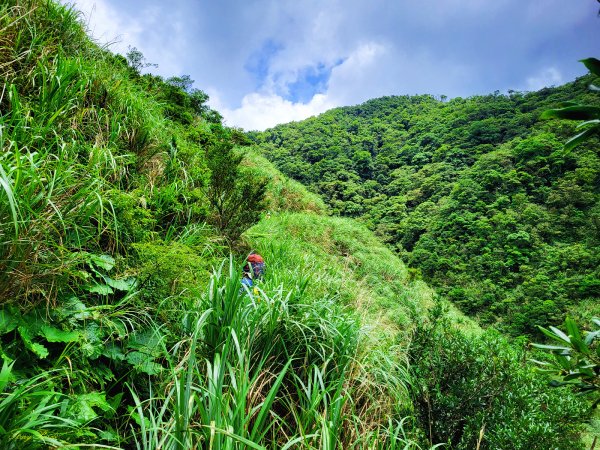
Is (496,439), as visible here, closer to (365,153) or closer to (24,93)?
(24,93)

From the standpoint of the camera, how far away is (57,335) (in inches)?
57.1

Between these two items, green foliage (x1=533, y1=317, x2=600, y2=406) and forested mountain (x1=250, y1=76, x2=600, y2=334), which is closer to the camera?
green foliage (x1=533, y1=317, x2=600, y2=406)

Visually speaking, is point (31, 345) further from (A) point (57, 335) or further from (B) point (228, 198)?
(B) point (228, 198)

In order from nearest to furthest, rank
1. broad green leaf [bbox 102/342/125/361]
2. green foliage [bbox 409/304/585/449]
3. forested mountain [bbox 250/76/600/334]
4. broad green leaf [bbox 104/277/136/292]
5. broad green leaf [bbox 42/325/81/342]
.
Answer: broad green leaf [bbox 42/325/81/342] < broad green leaf [bbox 102/342/125/361] < green foliage [bbox 409/304/585/449] < broad green leaf [bbox 104/277/136/292] < forested mountain [bbox 250/76/600/334]

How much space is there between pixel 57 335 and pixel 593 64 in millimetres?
2097

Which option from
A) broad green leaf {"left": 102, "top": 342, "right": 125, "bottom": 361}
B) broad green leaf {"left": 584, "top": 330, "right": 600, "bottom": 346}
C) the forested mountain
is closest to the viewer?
broad green leaf {"left": 584, "top": 330, "right": 600, "bottom": 346}

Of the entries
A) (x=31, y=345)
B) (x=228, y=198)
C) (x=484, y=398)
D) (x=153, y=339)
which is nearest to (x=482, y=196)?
(x=228, y=198)

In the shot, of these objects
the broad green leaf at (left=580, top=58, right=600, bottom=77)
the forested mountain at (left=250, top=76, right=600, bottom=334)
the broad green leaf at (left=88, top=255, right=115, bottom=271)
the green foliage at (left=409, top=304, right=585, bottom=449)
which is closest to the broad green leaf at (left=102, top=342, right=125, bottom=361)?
the broad green leaf at (left=88, top=255, right=115, bottom=271)

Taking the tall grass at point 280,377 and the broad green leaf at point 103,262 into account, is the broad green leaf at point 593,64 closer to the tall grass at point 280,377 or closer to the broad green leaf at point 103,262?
the tall grass at point 280,377

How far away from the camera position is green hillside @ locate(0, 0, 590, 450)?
1395 mm

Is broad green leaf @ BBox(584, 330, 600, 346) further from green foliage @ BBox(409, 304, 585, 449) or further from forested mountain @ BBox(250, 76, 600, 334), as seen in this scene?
forested mountain @ BBox(250, 76, 600, 334)

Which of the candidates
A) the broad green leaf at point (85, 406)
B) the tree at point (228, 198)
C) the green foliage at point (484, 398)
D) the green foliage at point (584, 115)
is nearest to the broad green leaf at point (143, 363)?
the broad green leaf at point (85, 406)

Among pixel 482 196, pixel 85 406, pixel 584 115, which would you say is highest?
pixel 482 196

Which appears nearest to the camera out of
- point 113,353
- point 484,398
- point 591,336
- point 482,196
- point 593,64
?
point 593,64
